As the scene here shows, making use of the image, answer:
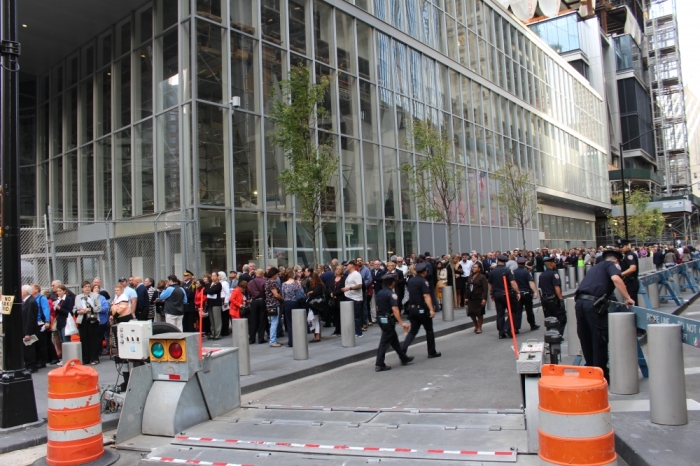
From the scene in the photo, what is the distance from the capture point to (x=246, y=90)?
749 inches

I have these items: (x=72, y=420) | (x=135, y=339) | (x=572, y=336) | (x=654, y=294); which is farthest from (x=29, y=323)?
(x=654, y=294)

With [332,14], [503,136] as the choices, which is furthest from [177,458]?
[503,136]

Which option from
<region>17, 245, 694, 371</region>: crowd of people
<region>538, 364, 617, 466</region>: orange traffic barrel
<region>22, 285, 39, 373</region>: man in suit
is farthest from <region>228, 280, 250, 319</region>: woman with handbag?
<region>538, 364, 617, 466</region>: orange traffic barrel

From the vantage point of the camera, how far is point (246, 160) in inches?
738

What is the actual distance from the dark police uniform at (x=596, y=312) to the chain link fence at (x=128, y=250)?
11.9 metres

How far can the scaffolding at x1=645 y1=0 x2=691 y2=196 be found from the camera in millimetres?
90125

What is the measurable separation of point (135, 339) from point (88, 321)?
223 inches

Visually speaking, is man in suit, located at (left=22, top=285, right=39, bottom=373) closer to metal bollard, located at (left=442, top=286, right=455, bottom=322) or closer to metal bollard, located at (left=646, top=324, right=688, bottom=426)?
metal bollard, located at (left=442, top=286, right=455, bottom=322)

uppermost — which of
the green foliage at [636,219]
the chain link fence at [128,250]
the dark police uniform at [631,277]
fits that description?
the green foliage at [636,219]

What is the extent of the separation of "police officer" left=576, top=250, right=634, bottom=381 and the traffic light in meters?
5.04

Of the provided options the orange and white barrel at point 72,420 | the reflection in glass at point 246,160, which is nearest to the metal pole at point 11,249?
the orange and white barrel at point 72,420

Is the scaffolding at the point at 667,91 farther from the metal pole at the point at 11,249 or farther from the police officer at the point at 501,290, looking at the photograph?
the metal pole at the point at 11,249

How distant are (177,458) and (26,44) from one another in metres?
23.4

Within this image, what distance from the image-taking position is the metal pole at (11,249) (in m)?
6.89
